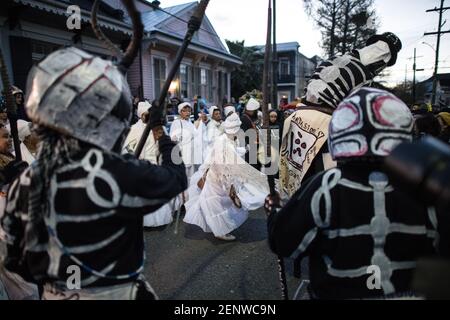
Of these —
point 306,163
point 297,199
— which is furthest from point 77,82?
point 306,163

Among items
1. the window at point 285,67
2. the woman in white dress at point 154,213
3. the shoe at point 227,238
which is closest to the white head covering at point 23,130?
the woman in white dress at point 154,213

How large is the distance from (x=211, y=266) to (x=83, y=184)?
2866 mm

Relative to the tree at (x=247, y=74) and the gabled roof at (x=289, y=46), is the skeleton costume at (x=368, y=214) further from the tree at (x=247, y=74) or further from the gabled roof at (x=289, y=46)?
the gabled roof at (x=289, y=46)

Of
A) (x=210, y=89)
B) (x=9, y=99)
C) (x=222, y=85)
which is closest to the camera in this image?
(x=9, y=99)

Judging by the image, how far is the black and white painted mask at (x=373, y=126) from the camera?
1.41 meters

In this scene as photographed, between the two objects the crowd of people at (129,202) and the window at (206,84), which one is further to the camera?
the window at (206,84)

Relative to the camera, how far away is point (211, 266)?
155 inches

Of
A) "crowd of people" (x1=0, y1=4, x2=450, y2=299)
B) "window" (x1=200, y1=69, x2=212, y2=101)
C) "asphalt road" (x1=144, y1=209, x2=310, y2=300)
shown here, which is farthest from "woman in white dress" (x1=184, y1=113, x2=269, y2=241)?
"window" (x1=200, y1=69, x2=212, y2=101)

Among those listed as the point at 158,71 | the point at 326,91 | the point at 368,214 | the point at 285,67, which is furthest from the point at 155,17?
the point at 285,67

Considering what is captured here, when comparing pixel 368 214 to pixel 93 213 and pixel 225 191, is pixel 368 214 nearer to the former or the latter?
pixel 93 213

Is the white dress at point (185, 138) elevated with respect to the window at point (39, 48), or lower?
lower

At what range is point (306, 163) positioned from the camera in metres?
2.91

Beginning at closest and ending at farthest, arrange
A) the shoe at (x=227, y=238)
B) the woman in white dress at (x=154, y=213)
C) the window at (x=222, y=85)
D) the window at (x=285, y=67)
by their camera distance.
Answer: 1. the shoe at (x=227, y=238)
2. the woman in white dress at (x=154, y=213)
3. the window at (x=222, y=85)
4. the window at (x=285, y=67)
